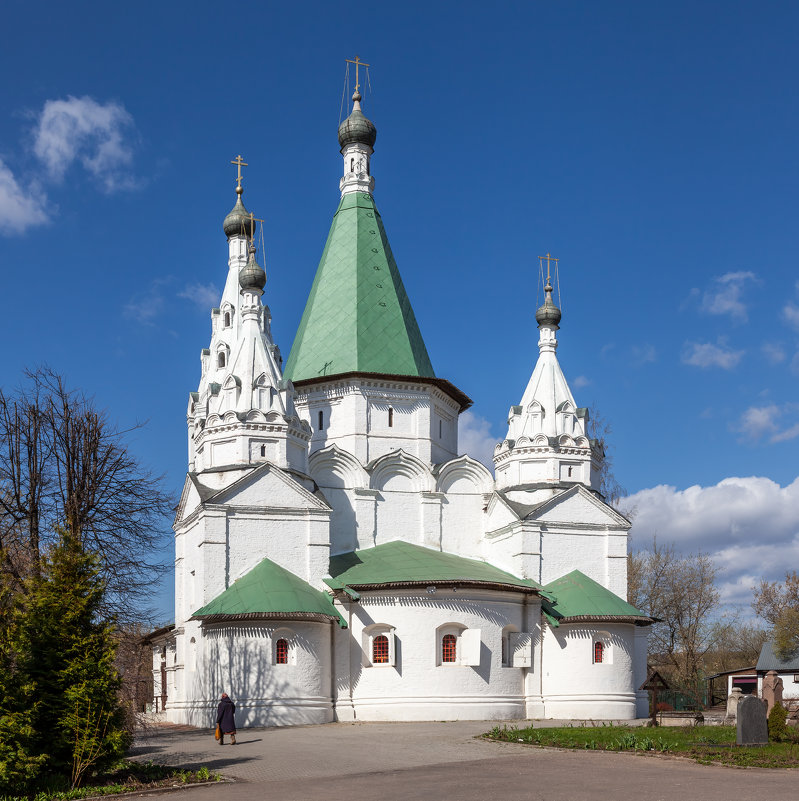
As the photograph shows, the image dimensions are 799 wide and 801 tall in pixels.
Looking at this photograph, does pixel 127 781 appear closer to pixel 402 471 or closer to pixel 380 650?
pixel 380 650

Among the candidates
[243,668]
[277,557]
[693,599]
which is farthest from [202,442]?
[693,599]

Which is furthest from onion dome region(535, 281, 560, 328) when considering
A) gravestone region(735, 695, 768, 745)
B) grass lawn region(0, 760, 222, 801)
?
grass lawn region(0, 760, 222, 801)

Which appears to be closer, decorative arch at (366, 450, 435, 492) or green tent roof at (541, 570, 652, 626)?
green tent roof at (541, 570, 652, 626)

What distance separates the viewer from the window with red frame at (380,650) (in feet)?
71.5

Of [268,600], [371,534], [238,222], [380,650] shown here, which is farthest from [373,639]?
[238,222]

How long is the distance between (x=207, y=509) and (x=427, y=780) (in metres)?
12.0

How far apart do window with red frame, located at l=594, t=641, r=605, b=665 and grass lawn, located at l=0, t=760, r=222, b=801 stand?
1318 centimetres

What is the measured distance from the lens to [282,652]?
2102 centimetres

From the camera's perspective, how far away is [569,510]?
2530cm

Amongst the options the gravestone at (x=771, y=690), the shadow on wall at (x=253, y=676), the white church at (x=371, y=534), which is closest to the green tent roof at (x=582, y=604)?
the white church at (x=371, y=534)

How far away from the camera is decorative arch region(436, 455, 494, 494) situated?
1035 inches

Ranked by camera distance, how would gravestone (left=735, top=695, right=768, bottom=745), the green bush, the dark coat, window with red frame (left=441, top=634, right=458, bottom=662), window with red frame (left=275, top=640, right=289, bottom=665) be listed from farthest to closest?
window with red frame (left=441, top=634, right=458, bottom=662)
window with red frame (left=275, top=640, right=289, bottom=665)
the dark coat
the green bush
gravestone (left=735, top=695, right=768, bottom=745)

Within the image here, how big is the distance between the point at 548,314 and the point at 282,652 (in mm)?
11956

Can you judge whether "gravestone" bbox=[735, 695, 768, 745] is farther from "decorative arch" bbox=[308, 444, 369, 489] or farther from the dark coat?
"decorative arch" bbox=[308, 444, 369, 489]
